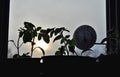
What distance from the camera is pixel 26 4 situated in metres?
1.71

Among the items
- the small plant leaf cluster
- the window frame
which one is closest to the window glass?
the window frame

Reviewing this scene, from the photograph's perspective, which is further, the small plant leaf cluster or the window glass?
the window glass

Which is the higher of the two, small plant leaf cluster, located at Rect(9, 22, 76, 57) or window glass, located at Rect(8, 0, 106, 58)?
window glass, located at Rect(8, 0, 106, 58)

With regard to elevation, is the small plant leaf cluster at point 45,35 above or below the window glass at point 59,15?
below

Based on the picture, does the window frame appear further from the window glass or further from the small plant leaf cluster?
the small plant leaf cluster

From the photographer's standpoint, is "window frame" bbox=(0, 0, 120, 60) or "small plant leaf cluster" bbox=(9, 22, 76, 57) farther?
"window frame" bbox=(0, 0, 120, 60)

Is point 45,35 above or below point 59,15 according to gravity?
below
